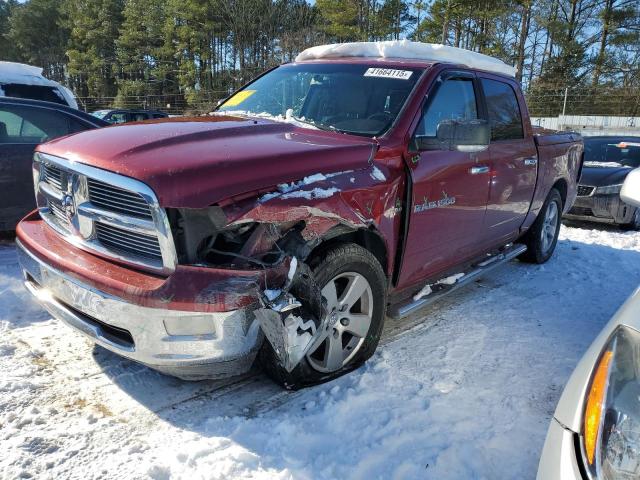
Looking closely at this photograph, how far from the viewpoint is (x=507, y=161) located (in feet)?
13.9

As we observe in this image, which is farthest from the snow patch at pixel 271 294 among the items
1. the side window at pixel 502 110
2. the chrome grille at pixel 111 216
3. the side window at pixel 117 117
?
the side window at pixel 117 117

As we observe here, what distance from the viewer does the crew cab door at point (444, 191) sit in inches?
127

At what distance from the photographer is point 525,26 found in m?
29.1

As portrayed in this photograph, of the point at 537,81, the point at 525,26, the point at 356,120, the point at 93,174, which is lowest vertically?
the point at 93,174

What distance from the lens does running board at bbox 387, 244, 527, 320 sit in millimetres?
3301

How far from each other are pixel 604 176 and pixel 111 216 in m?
7.75

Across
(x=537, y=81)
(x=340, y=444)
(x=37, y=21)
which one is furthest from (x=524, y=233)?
(x=37, y=21)

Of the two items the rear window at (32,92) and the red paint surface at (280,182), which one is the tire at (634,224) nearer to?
the red paint surface at (280,182)

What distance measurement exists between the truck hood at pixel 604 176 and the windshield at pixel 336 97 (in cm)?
565

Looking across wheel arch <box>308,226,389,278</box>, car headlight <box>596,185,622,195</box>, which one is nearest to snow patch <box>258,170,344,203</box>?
wheel arch <box>308,226,389,278</box>

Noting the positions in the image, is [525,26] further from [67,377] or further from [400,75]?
[67,377]

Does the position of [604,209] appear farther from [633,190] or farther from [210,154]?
[210,154]

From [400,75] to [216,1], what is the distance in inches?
1455

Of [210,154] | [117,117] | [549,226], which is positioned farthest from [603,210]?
[117,117]
